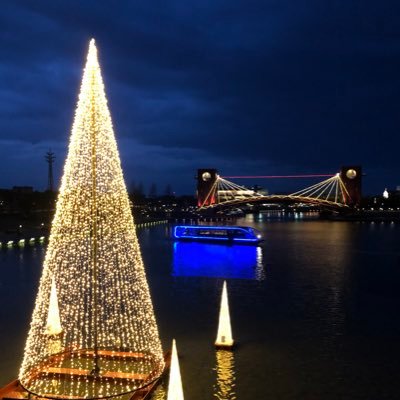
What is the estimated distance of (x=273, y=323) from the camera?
50.1ft

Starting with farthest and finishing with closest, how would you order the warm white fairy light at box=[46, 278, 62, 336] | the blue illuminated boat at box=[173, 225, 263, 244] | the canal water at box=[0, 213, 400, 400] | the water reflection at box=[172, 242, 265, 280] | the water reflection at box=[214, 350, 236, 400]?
the blue illuminated boat at box=[173, 225, 263, 244] → the water reflection at box=[172, 242, 265, 280] → the warm white fairy light at box=[46, 278, 62, 336] → the canal water at box=[0, 213, 400, 400] → the water reflection at box=[214, 350, 236, 400]

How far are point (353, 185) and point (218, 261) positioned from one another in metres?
77.7

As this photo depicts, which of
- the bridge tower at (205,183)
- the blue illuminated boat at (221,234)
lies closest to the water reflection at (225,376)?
the blue illuminated boat at (221,234)

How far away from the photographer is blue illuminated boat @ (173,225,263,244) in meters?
42.9

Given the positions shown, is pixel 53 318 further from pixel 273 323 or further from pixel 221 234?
pixel 221 234

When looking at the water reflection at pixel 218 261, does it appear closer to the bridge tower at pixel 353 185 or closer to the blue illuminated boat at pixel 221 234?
the blue illuminated boat at pixel 221 234

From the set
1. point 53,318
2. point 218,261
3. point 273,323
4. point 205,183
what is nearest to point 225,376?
point 273,323

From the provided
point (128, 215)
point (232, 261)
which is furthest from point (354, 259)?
point (128, 215)

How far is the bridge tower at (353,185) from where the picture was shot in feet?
334

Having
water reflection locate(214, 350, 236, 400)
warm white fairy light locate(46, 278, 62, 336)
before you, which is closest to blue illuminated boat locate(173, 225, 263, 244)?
warm white fairy light locate(46, 278, 62, 336)

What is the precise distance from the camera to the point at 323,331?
14.3 m

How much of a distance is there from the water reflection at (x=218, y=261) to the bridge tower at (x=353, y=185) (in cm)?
6533

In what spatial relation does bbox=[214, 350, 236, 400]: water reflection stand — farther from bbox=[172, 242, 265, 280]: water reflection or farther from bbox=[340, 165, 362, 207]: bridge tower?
bbox=[340, 165, 362, 207]: bridge tower

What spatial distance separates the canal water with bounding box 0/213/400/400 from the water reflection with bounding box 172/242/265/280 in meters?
0.11
